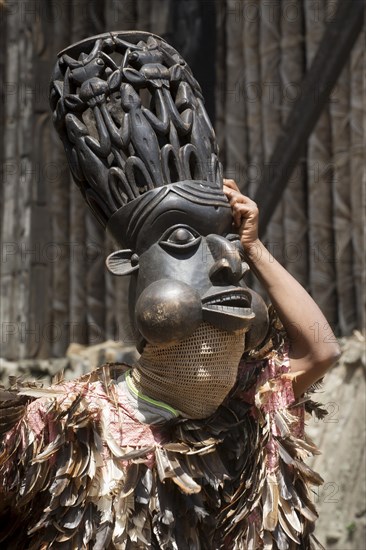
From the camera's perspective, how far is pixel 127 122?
2.87 metres

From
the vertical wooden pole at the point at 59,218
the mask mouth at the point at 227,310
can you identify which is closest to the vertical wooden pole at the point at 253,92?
the vertical wooden pole at the point at 59,218

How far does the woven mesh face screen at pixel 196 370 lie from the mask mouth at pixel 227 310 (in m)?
0.03

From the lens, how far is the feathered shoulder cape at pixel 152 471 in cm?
271

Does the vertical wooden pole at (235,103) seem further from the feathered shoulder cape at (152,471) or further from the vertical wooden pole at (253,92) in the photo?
the feathered shoulder cape at (152,471)

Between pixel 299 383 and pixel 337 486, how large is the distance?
175 centimetres

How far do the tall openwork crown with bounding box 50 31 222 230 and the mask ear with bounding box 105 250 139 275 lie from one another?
107 mm

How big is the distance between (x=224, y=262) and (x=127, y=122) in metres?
0.44

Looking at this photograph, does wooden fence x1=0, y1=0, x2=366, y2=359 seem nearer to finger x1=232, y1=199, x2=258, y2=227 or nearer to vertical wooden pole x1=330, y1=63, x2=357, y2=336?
vertical wooden pole x1=330, y1=63, x2=357, y2=336

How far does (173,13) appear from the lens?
555cm

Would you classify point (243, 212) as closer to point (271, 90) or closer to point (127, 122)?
point (127, 122)

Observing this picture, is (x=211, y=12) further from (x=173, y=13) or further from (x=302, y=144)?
(x=302, y=144)

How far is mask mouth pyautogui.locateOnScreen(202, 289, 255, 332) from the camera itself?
8.99ft

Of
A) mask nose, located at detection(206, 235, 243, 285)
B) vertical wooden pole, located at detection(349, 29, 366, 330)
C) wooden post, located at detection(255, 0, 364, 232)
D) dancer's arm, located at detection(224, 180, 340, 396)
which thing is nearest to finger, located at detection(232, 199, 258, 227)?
dancer's arm, located at detection(224, 180, 340, 396)

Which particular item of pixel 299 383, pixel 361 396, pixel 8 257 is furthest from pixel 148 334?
pixel 8 257
